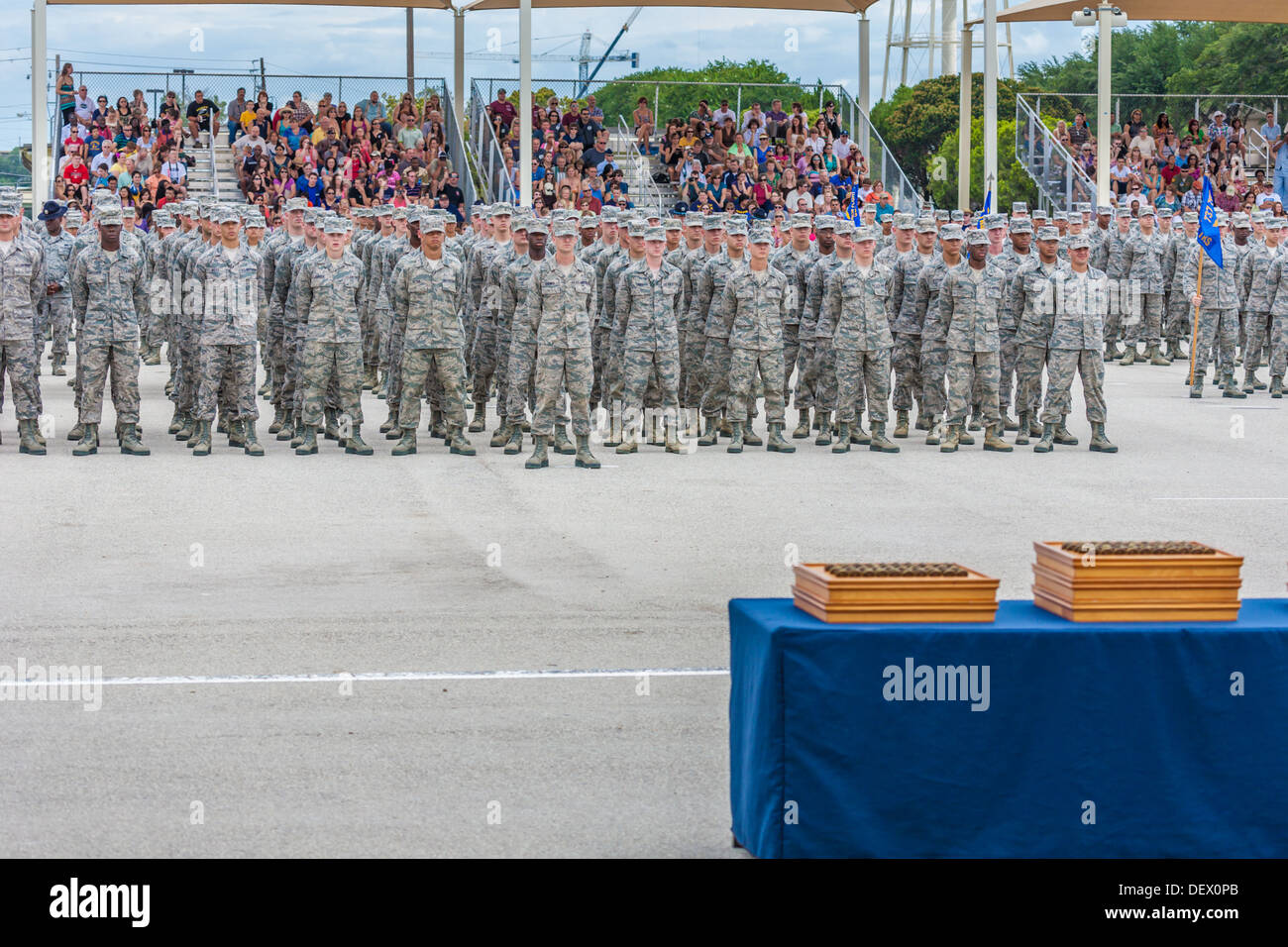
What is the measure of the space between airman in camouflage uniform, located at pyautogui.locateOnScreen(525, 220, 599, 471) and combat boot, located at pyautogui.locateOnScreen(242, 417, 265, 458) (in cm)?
267

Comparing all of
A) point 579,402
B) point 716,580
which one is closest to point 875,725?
point 716,580

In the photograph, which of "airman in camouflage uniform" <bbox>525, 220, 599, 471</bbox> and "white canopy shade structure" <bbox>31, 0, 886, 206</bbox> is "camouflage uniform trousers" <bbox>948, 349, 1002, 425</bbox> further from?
"white canopy shade structure" <bbox>31, 0, 886, 206</bbox>

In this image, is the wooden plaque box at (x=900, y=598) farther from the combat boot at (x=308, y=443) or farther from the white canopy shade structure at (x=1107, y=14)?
the white canopy shade structure at (x=1107, y=14)

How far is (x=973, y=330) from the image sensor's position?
1677 cm

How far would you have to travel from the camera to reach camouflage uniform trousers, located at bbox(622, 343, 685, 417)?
1659 centimetres

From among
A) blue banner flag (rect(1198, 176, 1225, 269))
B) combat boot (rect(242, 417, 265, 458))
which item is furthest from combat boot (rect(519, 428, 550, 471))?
blue banner flag (rect(1198, 176, 1225, 269))

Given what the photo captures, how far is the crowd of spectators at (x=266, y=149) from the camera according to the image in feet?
109

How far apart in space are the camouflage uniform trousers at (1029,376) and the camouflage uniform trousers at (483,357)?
5.33 m

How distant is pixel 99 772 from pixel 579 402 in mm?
9521

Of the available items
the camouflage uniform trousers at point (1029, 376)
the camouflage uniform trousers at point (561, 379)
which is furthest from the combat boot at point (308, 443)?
the camouflage uniform trousers at point (1029, 376)

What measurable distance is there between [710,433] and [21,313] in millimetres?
6789
